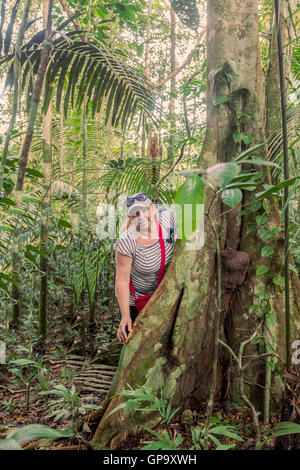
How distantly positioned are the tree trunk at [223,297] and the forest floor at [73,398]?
0.09 meters

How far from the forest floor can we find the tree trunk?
0.09 meters

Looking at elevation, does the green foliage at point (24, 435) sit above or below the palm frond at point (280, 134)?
A: below

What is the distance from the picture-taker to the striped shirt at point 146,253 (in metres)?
1.99

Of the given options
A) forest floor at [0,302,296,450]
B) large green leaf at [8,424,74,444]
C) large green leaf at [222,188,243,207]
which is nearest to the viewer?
large green leaf at [222,188,243,207]

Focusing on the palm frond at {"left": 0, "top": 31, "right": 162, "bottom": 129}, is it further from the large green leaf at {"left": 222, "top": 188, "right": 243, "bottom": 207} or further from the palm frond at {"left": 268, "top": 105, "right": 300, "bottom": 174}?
the large green leaf at {"left": 222, "top": 188, "right": 243, "bottom": 207}

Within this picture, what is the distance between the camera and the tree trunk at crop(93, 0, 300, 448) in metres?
1.77

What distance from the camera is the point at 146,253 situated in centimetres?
203

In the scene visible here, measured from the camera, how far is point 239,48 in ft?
6.48

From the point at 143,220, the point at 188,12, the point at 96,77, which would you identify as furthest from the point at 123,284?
the point at 188,12

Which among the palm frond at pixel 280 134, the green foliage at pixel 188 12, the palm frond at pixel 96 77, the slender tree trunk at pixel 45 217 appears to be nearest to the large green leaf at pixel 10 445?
the slender tree trunk at pixel 45 217

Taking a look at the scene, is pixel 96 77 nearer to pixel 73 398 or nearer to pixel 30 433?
pixel 73 398

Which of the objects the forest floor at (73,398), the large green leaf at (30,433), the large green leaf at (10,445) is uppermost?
the large green leaf at (10,445)

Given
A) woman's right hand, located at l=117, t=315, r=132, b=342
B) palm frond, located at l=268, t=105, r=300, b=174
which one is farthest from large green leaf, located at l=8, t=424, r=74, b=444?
palm frond, located at l=268, t=105, r=300, b=174
